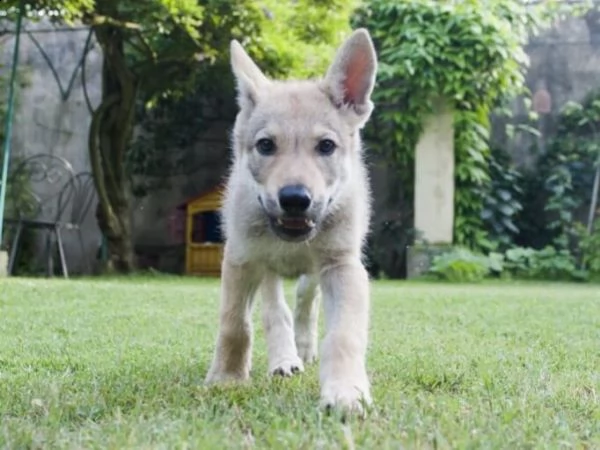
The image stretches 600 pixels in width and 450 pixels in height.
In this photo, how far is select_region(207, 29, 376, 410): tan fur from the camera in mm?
2441

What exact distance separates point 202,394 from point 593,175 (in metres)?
9.25

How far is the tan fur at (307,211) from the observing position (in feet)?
8.01

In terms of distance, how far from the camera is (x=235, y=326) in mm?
2707

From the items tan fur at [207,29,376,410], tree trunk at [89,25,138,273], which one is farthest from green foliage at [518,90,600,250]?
tan fur at [207,29,376,410]

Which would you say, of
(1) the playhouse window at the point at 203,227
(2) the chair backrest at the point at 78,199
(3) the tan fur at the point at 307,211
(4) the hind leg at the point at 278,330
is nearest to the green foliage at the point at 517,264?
(1) the playhouse window at the point at 203,227

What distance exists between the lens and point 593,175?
10633 millimetres

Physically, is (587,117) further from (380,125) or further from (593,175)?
(380,125)

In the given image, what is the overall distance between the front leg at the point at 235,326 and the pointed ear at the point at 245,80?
1.67ft

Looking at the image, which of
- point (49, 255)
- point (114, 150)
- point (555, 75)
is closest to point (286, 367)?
point (49, 255)

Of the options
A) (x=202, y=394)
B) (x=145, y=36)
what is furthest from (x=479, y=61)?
(x=202, y=394)

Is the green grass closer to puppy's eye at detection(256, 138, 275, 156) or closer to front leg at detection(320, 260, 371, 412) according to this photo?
front leg at detection(320, 260, 371, 412)

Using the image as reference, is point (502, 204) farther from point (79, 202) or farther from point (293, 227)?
point (293, 227)

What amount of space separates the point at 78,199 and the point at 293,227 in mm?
8570

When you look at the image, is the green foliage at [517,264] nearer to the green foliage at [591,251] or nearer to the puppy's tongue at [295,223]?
the green foliage at [591,251]
